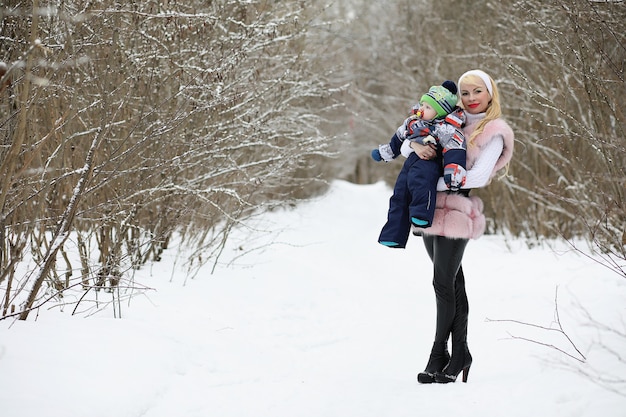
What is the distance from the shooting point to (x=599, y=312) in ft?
15.4

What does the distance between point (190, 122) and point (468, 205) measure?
135 inches

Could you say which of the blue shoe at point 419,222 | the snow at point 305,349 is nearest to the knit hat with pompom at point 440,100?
the blue shoe at point 419,222

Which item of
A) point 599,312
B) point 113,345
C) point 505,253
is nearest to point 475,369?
point 599,312

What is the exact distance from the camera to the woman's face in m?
3.49

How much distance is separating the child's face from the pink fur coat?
0.22 metres

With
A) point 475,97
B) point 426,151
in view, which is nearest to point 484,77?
point 475,97

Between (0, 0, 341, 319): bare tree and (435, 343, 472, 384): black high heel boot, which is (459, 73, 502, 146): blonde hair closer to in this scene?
(435, 343, 472, 384): black high heel boot

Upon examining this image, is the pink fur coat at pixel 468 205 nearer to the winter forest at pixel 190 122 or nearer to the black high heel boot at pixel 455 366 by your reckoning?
the winter forest at pixel 190 122

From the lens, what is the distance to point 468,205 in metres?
3.42

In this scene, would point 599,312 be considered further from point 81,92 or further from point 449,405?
point 81,92

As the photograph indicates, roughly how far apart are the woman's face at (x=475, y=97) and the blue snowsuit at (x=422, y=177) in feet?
0.38

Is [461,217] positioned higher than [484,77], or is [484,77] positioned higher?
[484,77]

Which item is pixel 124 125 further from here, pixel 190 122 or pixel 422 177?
pixel 422 177

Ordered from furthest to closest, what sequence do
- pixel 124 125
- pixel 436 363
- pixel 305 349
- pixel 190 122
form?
pixel 190 122, pixel 124 125, pixel 305 349, pixel 436 363
